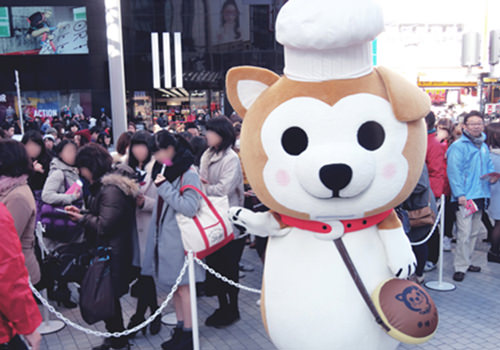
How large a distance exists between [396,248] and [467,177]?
3392mm

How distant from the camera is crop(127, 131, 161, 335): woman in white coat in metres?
4.49

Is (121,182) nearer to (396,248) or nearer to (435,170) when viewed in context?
(396,248)

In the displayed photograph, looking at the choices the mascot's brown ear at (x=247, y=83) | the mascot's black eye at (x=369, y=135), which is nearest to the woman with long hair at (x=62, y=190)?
A: the mascot's brown ear at (x=247, y=83)

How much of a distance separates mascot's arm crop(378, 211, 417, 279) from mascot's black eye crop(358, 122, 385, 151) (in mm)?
544

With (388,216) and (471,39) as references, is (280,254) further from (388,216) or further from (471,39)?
(471,39)

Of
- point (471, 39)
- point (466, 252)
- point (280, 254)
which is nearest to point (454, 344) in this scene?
point (466, 252)

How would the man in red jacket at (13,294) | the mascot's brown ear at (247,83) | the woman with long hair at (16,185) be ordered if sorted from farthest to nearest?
the woman with long hair at (16,185)
the mascot's brown ear at (247,83)
the man in red jacket at (13,294)

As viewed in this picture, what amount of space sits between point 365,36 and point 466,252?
4078 millimetres

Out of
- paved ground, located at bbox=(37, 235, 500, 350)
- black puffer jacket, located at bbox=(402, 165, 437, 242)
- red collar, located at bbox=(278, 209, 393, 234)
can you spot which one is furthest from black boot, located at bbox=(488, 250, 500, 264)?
red collar, located at bbox=(278, 209, 393, 234)

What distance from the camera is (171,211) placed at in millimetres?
4027

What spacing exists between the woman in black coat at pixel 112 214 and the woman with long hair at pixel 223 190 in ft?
3.07

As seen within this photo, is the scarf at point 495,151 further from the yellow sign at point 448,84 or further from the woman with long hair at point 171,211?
the yellow sign at point 448,84

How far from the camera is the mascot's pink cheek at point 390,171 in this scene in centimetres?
268

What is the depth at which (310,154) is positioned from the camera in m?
2.63
